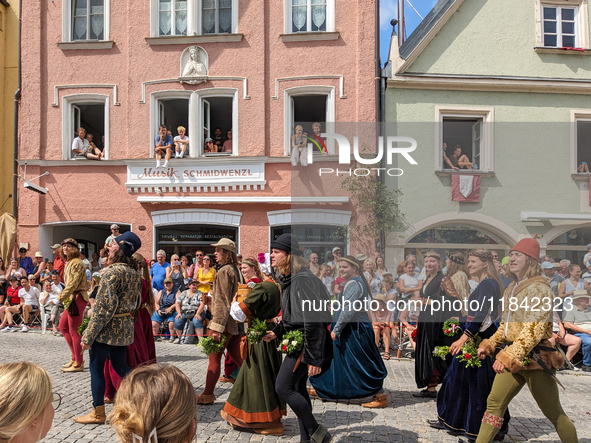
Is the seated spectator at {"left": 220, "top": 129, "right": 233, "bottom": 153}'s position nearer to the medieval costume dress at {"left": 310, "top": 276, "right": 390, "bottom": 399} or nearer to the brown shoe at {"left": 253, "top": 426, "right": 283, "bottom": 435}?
the medieval costume dress at {"left": 310, "top": 276, "right": 390, "bottom": 399}

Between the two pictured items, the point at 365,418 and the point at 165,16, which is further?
the point at 165,16

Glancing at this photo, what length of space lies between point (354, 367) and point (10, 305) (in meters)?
9.69

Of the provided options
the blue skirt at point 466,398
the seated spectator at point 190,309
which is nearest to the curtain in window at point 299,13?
the seated spectator at point 190,309

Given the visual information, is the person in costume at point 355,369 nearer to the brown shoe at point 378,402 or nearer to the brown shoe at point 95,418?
the brown shoe at point 378,402

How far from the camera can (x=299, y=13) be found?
49.0 feet

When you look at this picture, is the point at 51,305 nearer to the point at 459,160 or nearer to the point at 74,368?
the point at 74,368

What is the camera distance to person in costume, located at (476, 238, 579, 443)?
13.4 ft

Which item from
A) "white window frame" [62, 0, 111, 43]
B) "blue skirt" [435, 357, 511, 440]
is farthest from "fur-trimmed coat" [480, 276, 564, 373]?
"white window frame" [62, 0, 111, 43]

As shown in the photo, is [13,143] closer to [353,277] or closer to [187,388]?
[353,277]

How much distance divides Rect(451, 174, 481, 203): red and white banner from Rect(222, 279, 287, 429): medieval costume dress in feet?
6.57

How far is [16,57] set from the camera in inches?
683

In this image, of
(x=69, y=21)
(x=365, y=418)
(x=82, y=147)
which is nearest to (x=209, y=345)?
(x=365, y=418)

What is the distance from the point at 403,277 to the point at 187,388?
170 inches

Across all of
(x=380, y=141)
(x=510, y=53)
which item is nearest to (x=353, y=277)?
(x=380, y=141)
